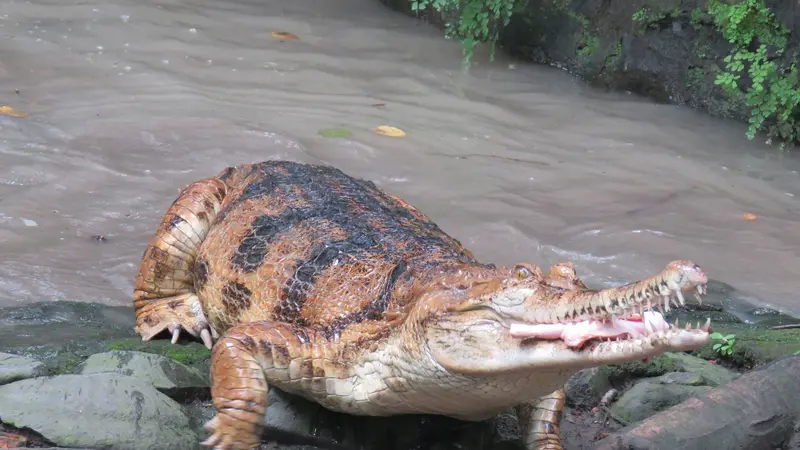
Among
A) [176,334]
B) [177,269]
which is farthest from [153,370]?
[177,269]

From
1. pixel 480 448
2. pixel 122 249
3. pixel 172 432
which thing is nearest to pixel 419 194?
pixel 122 249

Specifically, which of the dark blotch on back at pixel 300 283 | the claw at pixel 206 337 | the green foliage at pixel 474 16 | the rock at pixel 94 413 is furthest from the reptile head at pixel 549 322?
the green foliage at pixel 474 16

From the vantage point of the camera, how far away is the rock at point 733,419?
2967 mm

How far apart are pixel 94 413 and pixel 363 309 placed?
1062 mm

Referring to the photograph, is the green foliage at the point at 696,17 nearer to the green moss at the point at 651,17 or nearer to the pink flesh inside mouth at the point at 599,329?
the green moss at the point at 651,17

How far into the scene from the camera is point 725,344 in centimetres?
436

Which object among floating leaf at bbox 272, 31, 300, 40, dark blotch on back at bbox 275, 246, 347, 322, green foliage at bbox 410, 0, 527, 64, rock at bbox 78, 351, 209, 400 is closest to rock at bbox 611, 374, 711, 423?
dark blotch on back at bbox 275, 246, 347, 322

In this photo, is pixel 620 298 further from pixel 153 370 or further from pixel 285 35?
pixel 285 35

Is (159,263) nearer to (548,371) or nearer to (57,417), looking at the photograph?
(57,417)

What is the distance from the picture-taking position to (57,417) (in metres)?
3.08

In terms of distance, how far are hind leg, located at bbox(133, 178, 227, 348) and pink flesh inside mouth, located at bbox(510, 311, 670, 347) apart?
91.2 inches

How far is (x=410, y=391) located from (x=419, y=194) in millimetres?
3890

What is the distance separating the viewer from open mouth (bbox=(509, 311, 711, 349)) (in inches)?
97.4

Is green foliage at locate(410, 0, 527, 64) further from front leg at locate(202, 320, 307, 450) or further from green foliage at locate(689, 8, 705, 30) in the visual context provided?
front leg at locate(202, 320, 307, 450)
